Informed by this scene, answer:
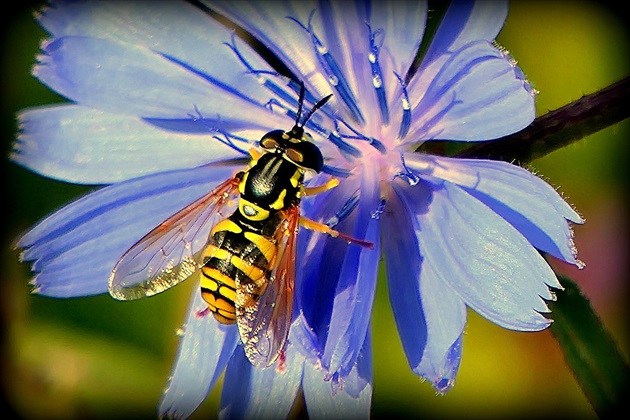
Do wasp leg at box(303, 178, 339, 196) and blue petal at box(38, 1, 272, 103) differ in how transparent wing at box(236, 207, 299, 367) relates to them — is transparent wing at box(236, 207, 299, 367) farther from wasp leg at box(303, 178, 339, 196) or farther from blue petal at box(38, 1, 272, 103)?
blue petal at box(38, 1, 272, 103)

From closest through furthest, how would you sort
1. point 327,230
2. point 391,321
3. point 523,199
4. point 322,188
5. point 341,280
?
point 523,199 < point 341,280 < point 327,230 < point 322,188 < point 391,321

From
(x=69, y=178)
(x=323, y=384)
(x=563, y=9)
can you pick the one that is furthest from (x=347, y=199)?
(x=563, y=9)

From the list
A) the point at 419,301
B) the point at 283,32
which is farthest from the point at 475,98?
the point at 283,32

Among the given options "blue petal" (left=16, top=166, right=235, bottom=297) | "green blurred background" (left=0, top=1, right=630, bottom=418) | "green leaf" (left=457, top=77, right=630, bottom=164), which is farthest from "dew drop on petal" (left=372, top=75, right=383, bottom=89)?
"green blurred background" (left=0, top=1, right=630, bottom=418)

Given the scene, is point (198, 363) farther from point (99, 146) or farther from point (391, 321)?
point (391, 321)

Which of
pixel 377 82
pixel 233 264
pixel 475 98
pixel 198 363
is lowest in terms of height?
pixel 198 363

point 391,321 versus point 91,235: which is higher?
point 91,235
